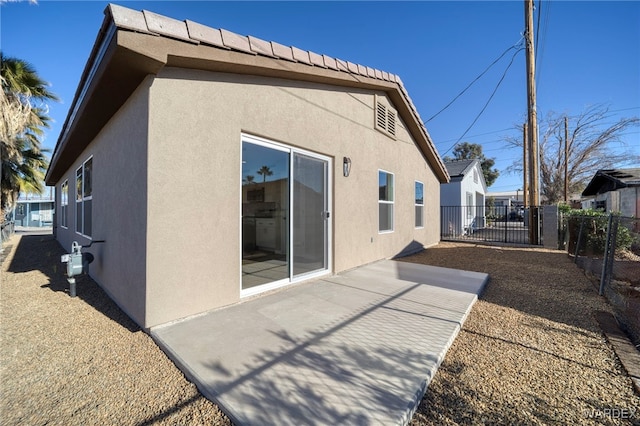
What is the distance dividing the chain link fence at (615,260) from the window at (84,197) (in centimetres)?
915

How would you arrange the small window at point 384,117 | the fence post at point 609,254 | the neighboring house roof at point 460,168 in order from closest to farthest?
the fence post at point 609,254 < the small window at point 384,117 < the neighboring house roof at point 460,168

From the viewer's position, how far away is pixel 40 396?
6.66 ft

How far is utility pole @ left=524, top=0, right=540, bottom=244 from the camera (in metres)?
9.84

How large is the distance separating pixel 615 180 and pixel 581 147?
9.03m

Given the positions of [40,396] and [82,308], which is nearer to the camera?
[40,396]

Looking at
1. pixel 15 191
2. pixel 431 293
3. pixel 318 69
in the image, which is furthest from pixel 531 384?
pixel 15 191

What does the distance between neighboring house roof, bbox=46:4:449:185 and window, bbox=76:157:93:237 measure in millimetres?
919

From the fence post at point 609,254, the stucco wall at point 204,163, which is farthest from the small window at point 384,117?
the fence post at point 609,254

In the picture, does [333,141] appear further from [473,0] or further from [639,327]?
[473,0]

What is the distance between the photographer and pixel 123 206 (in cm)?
364

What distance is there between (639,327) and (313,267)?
436 centimetres

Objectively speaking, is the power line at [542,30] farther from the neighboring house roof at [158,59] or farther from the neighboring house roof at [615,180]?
the neighboring house roof at [158,59]

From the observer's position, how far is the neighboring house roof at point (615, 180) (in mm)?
11703

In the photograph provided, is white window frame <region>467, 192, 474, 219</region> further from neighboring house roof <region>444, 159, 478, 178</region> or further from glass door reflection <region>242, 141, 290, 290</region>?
glass door reflection <region>242, 141, 290, 290</region>
